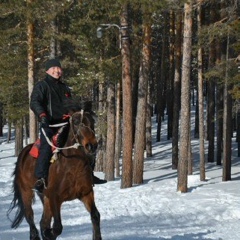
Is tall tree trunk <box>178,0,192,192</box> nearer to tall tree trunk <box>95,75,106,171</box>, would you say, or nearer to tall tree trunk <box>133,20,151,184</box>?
tall tree trunk <box>133,20,151,184</box>

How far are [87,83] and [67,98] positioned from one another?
12986mm

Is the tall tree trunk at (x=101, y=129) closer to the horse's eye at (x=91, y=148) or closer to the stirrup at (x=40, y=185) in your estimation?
the stirrup at (x=40, y=185)

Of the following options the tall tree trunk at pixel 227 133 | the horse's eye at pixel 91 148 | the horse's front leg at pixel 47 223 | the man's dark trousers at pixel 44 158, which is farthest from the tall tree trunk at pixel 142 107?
the horse's eye at pixel 91 148

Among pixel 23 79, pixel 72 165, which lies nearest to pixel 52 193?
pixel 72 165

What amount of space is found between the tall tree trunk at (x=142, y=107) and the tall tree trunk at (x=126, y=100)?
112 centimetres

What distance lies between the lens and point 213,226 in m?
10.5

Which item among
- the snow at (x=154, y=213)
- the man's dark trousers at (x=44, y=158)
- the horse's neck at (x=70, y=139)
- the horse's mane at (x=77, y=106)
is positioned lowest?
the snow at (x=154, y=213)

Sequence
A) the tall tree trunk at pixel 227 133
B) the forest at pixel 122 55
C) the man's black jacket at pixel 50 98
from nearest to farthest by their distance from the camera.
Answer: the man's black jacket at pixel 50 98
the forest at pixel 122 55
the tall tree trunk at pixel 227 133

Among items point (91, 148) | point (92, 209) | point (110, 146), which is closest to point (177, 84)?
point (110, 146)

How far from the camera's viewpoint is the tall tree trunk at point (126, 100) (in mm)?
17127

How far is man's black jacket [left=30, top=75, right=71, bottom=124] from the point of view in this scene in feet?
25.5

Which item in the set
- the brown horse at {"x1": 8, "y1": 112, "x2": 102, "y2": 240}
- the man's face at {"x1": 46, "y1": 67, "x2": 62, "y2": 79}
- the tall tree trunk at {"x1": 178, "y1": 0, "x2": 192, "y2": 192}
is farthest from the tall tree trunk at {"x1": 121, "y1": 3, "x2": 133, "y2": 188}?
the brown horse at {"x1": 8, "y1": 112, "x2": 102, "y2": 240}

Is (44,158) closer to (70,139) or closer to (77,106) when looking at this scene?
(70,139)

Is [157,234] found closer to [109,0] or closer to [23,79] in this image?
[109,0]
